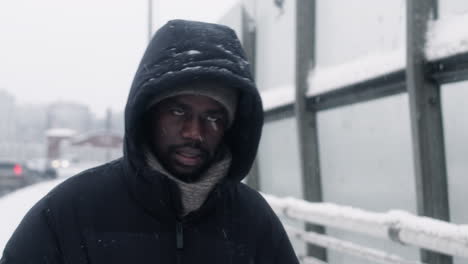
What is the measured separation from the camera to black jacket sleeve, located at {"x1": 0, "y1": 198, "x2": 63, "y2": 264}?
68.1 inches

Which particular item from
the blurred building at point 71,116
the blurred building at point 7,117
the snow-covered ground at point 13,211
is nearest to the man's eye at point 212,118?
the snow-covered ground at point 13,211

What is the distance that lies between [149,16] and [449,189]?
1055cm

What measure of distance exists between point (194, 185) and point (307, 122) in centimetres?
360

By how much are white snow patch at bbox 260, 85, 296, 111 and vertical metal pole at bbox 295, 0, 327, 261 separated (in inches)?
11.7

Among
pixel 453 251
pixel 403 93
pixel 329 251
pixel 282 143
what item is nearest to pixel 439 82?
pixel 403 93

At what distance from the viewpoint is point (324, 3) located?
17.7ft

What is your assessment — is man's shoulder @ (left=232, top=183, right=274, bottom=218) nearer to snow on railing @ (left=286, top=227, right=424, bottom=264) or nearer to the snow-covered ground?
the snow-covered ground

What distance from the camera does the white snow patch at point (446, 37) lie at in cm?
327

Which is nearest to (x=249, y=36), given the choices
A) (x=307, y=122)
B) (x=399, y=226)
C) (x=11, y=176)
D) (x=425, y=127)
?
(x=307, y=122)

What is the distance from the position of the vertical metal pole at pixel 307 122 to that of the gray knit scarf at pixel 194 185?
3428mm

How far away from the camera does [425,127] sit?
143 inches

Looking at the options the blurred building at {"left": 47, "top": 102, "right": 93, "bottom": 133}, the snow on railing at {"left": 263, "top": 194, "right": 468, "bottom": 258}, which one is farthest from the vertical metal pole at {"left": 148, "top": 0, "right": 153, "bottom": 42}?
the blurred building at {"left": 47, "top": 102, "right": 93, "bottom": 133}

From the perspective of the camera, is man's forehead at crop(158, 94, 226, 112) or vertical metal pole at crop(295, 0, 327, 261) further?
vertical metal pole at crop(295, 0, 327, 261)

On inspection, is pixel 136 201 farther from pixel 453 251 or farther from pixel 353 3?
pixel 353 3
